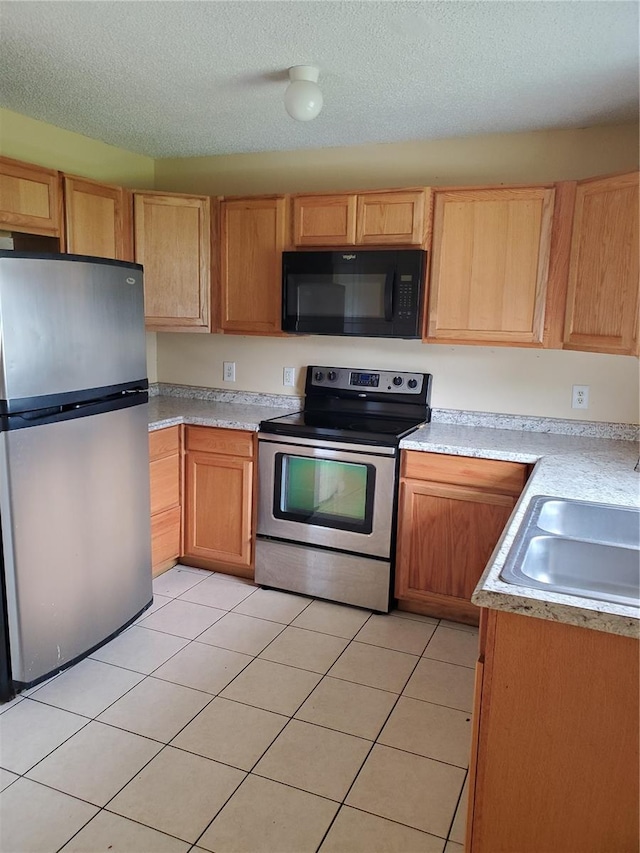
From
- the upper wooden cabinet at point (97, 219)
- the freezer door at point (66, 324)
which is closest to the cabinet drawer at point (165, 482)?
the freezer door at point (66, 324)

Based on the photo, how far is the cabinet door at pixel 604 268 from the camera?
7.80ft

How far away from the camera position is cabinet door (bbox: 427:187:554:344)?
8.82 ft

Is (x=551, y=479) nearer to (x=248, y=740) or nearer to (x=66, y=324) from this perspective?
(x=248, y=740)

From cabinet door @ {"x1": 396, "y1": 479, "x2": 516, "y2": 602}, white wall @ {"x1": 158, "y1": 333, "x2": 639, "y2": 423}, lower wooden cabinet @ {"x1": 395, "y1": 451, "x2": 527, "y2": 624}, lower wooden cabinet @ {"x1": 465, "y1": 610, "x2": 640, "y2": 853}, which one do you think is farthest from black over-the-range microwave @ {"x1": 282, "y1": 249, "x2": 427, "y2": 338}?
lower wooden cabinet @ {"x1": 465, "y1": 610, "x2": 640, "y2": 853}

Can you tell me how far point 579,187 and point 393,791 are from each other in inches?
91.8

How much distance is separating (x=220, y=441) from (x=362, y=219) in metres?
1.29

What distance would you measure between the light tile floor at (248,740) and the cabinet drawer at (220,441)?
80 cm

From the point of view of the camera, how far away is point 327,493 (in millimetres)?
3004

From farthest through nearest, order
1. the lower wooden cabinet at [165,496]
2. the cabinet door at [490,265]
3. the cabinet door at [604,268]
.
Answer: the lower wooden cabinet at [165,496] < the cabinet door at [490,265] < the cabinet door at [604,268]

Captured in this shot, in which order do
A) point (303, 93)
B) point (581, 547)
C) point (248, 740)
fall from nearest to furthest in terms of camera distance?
point (581, 547) → point (248, 740) → point (303, 93)

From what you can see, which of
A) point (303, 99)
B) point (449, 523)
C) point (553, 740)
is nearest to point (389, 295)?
point (303, 99)

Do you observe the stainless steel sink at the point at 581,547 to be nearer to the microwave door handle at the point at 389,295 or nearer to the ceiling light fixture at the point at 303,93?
the microwave door handle at the point at 389,295

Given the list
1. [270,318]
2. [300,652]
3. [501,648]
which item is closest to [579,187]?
[270,318]

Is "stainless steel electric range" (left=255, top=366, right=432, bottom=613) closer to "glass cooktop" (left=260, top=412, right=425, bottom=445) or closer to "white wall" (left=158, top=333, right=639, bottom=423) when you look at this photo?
"glass cooktop" (left=260, top=412, right=425, bottom=445)
